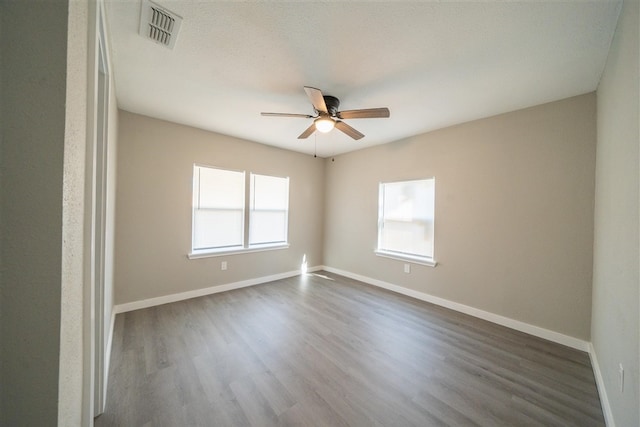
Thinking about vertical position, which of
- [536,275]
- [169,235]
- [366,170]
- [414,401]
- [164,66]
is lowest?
[414,401]

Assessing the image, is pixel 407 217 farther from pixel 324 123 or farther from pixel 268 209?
pixel 268 209

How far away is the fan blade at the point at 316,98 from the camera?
6.36ft

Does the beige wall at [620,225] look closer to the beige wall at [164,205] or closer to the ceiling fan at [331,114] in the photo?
the ceiling fan at [331,114]

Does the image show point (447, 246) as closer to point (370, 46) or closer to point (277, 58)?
point (370, 46)

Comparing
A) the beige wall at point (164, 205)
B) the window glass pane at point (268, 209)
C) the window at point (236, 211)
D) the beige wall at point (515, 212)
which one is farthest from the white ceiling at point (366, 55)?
the window glass pane at point (268, 209)

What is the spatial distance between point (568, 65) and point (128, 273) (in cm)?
507

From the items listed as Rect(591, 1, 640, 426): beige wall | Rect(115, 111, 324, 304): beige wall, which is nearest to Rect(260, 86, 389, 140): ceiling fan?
Rect(591, 1, 640, 426): beige wall

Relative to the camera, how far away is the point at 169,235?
337 cm

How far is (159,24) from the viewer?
162 cm

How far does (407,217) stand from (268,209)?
8.20 feet

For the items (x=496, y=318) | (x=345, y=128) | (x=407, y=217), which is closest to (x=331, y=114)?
(x=345, y=128)

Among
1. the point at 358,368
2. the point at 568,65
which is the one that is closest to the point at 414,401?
the point at 358,368

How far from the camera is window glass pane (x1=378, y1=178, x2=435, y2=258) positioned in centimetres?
369

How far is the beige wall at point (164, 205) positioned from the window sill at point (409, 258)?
2177mm
